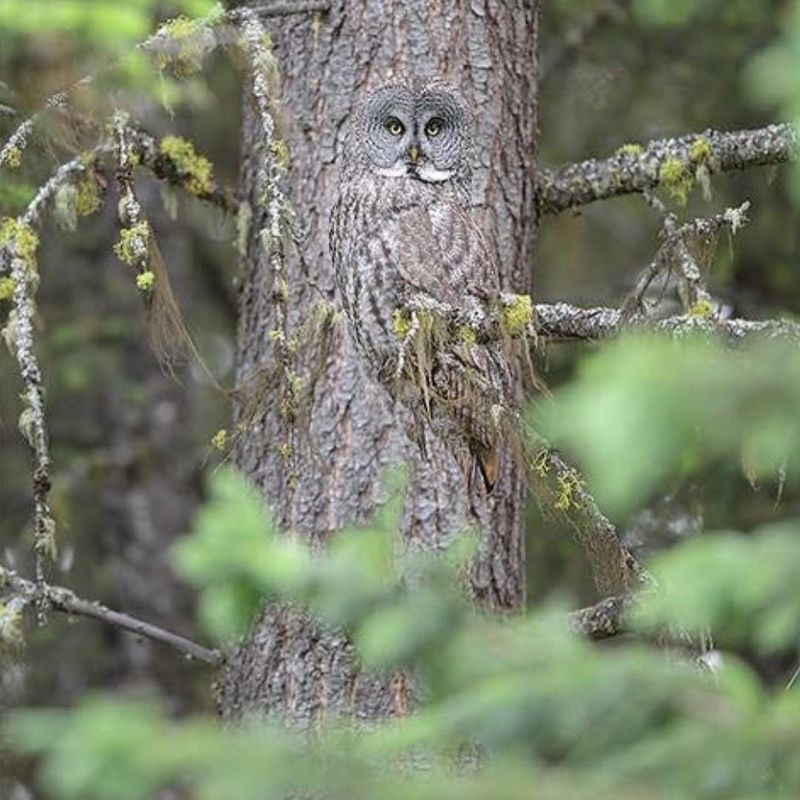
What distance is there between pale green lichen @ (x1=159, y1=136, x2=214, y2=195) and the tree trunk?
0.53 ft

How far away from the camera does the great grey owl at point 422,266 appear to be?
427cm

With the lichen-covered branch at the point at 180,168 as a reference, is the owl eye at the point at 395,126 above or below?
above

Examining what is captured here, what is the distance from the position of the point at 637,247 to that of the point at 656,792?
6861 millimetres

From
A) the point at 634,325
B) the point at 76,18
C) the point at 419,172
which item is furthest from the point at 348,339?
the point at 76,18

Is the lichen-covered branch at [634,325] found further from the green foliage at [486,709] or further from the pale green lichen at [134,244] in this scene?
the green foliage at [486,709]

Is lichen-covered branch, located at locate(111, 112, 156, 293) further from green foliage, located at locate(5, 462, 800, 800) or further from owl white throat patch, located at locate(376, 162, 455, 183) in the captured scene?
green foliage, located at locate(5, 462, 800, 800)

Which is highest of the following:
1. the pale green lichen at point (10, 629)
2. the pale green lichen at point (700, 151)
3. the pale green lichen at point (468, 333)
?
the pale green lichen at point (700, 151)

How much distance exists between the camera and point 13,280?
4.55 metres

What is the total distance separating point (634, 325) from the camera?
412 cm

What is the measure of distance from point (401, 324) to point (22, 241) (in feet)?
3.12

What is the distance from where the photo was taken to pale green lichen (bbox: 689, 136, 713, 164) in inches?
192

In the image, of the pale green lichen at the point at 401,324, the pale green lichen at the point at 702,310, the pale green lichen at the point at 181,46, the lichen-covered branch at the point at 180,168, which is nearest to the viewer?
the pale green lichen at the point at 702,310

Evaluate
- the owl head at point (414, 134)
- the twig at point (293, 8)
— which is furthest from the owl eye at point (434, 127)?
the twig at point (293, 8)

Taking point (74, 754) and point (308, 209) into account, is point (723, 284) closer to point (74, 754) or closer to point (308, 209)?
point (308, 209)
